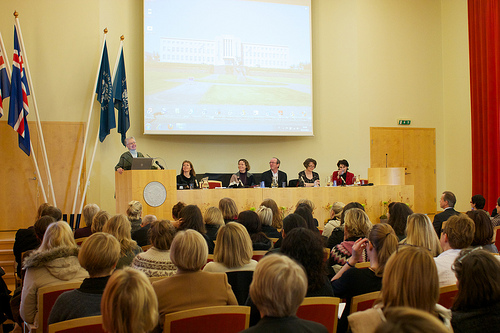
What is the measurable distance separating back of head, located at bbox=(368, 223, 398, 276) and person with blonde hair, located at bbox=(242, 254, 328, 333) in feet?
3.03

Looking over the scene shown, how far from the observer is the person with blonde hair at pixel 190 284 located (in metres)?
2.27

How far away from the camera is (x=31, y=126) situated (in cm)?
855

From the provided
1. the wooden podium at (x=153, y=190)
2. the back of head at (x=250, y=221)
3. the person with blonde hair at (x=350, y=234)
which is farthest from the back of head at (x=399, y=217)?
the wooden podium at (x=153, y=190)

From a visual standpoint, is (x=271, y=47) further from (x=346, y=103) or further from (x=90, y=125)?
(x=90, y=125)

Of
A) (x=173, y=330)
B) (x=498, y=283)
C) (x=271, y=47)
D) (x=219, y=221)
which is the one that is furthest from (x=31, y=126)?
(x=498, y=283)

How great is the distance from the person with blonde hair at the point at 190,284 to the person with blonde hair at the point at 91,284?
0.84 feet

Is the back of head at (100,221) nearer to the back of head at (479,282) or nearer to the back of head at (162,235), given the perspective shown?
the back of head at (162,235)

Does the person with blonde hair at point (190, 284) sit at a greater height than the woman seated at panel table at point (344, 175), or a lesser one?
lesser

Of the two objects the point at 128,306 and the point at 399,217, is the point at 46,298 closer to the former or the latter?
the point at 128,306

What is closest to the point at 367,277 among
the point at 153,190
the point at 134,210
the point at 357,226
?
the point at 357,226

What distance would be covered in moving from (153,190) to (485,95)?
7.53 metres

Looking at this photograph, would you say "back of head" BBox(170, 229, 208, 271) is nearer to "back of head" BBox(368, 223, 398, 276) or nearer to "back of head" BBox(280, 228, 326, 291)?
"back of head" BBox(280, 228, 326, 291)

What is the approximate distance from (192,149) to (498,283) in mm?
8171

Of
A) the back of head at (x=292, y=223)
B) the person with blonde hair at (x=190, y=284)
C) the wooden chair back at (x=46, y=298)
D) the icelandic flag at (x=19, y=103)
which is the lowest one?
the wooden chair back at (x=46, y=298)
